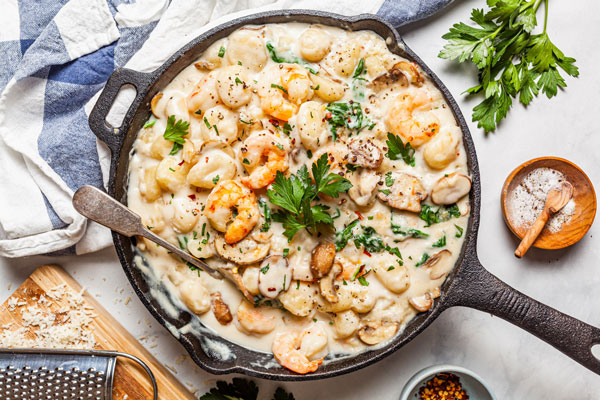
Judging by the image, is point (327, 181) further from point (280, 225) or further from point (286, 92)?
point (286, 92)

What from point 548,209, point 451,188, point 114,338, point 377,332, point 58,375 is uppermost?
point 451,188

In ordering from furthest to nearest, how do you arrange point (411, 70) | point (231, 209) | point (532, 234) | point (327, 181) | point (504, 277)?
1. point (504, 277)
2. point (532, 234)
3. point (411, 70)
4. point (231, 209)
5. point (327, 181)

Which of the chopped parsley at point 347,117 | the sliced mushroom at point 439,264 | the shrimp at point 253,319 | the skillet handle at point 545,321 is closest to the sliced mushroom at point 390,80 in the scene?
the chopped parsley at point 347,117

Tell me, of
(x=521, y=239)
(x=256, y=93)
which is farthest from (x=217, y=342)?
(x=521, y=239)

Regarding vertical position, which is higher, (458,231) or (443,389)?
(458,231)

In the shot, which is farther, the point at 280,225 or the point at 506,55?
the point at 506,55

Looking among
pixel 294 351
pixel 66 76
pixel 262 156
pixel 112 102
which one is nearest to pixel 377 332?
pixel 294 351

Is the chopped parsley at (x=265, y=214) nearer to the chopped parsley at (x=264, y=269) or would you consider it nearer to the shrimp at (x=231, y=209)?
the shrimp at (x=231, y=209)
